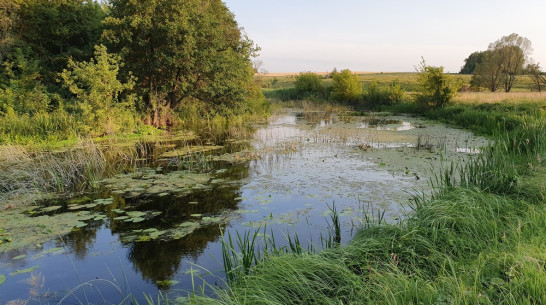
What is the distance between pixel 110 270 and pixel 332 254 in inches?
108

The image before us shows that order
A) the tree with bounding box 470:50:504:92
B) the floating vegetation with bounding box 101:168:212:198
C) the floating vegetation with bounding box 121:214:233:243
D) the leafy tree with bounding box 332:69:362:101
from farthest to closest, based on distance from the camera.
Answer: the leafy tree with bounding box 332:69:362:101 → the tree with bounding box 470:50:504:92 → the floating vegetation with bounding box 101:168:212:198 → the floating vegetation with bounding box 121:214:233:243

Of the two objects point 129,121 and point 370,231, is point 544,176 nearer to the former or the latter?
point 370,231

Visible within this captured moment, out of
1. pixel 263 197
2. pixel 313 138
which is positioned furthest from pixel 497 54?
pixel 263 197

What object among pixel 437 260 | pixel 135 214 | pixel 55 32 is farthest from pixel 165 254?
pixel 55 32

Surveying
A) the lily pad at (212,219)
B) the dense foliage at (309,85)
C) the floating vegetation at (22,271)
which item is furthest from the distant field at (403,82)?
the floating vegetation at (22,271)

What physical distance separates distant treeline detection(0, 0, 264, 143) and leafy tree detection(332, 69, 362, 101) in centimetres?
1482

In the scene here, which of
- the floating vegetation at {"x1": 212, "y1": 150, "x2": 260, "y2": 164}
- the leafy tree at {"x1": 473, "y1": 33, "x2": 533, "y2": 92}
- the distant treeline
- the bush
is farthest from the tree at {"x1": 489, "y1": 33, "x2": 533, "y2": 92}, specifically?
the floating vegetation at {"x1": 212, "y1": 150, "x2": 260, "y2": 164}

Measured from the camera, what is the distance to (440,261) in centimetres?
331

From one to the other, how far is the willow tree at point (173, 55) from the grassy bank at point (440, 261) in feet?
41.8

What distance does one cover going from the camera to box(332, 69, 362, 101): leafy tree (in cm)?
3278

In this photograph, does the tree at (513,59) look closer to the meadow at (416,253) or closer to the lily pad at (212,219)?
the meadow at (416,253)

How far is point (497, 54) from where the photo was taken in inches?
1277

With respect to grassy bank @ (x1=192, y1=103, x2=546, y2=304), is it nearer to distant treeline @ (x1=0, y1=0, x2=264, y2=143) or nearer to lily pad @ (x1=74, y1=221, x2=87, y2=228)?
lily pad @ (x1=74, y1=221, x2=87, y2=228)

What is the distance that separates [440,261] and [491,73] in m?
36.1
